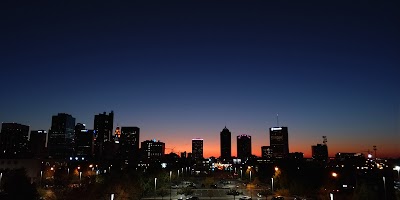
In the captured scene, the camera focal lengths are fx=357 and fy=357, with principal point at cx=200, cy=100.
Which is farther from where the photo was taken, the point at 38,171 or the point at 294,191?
the point at 38,171

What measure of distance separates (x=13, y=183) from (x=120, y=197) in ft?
56.1

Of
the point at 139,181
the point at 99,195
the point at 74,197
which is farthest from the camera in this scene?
the point at 139,181

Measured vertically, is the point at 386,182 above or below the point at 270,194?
above

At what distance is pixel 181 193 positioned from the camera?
8188 cm

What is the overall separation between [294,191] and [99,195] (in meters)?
43.5

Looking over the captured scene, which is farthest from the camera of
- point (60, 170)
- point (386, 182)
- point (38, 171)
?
point (60, 170)

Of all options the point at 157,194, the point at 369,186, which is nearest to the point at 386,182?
the point at 369,186

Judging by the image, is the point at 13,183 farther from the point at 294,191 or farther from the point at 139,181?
the point at 294,191

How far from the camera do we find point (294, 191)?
78.8 meters

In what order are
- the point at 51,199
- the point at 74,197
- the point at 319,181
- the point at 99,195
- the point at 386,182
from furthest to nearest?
1. the point at 319,181
2. the point at 99,195
3. the point at 51,199
4. the point at 74,197
5. the point at 386,182

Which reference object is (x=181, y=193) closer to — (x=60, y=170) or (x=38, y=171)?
(x=38, y=171)

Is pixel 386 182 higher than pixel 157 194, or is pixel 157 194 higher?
pixel 386 182

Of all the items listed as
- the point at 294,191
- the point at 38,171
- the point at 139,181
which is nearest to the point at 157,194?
the point at 139,181

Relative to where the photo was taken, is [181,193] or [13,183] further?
[181,193]
